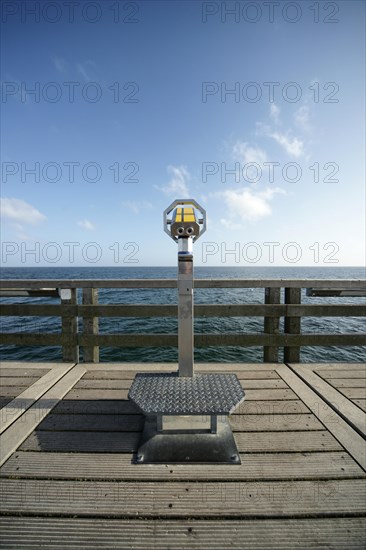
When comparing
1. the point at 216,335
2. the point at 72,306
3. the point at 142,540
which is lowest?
the point at 142,540

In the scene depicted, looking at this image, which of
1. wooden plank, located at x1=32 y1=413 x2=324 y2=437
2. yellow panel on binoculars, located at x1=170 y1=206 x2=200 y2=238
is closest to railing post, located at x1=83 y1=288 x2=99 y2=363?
wooden plank, located at x1=32 y1=413 x2=324 y2=437

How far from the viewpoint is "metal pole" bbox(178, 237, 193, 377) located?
6.83ft

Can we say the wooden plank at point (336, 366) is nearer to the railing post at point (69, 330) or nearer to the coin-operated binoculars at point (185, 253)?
the coin-operated binoculars at point (185, 253)

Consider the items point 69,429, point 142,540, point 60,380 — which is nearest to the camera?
point 142,540

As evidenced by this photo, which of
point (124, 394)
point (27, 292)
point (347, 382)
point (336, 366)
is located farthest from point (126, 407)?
point (336, 366)

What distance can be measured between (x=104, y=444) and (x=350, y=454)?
1.57 metres

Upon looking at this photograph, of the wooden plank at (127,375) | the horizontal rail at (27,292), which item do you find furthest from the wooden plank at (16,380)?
the horizontal rail at (27,292)

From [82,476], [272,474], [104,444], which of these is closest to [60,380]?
[104,444]

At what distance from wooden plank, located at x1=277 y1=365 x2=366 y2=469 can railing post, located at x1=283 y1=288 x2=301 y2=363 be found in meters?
0.36

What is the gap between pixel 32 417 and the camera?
2025mm

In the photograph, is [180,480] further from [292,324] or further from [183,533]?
[292,324]

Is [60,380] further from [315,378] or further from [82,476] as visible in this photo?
[315,378]

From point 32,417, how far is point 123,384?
80 cm

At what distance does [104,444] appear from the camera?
5.74 ft
